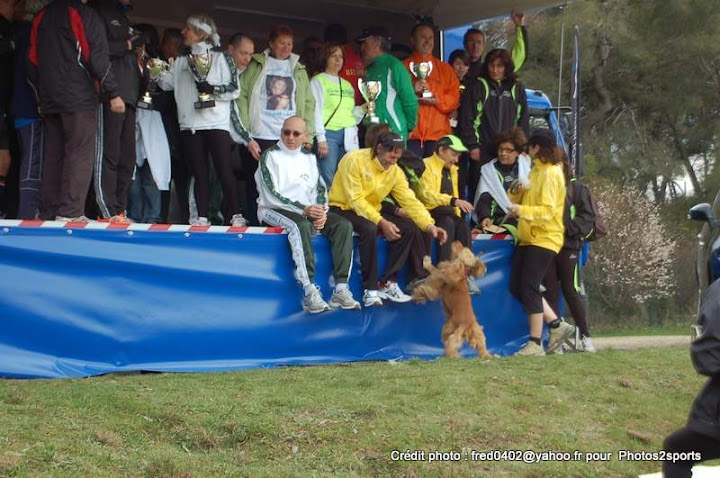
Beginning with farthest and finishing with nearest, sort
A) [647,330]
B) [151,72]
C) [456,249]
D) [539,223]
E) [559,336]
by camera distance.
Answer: [647,330] → [559,336] → [539,223] → [456,249] → [151,72]

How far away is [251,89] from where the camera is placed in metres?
10.7

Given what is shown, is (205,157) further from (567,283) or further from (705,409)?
(705,409)

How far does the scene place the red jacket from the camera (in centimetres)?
1202

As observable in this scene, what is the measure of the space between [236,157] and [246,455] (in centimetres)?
529

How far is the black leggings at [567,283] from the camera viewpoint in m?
11.8

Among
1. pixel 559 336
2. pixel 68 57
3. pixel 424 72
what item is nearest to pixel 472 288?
pixel 559 336

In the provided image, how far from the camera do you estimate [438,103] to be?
12.0 metres

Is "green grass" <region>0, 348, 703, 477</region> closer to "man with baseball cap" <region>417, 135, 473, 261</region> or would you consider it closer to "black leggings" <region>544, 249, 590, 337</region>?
"man with baseball cap" <region>417, 135, 473, 261</region>

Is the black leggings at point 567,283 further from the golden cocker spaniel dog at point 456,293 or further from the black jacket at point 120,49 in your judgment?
the black jacket at point 120,49

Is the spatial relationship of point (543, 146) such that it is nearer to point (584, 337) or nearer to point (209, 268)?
point (584, 337)

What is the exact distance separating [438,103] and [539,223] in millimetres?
1778

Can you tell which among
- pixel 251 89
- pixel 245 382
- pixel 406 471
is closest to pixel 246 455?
pixel 406 471

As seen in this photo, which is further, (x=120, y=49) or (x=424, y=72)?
(x=424, y=72)

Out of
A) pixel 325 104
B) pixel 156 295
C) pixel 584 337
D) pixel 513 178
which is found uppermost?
pixel 325 104
